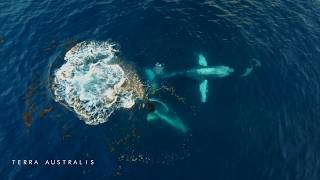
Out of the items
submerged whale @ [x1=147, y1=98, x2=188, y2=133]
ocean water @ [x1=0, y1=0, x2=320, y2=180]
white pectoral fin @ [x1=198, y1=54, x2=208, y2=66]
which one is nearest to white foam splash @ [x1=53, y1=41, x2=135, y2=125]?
ocean water @ [x1=0, y1=0, x2=320, y2=180]

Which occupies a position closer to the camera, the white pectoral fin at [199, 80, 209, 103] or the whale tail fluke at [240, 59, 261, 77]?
the white pectoral fin at [199, 80, 209, 103]

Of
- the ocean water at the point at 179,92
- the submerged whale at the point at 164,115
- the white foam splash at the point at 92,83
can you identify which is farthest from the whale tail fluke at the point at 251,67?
the white foam splash at the point at 92,83

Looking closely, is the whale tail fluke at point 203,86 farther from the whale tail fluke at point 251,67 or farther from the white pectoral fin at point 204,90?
the whale tail fluke at point 251,67

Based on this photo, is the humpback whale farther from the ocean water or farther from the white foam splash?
the white foam splash

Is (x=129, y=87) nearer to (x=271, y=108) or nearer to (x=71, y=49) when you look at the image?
(x=71, y=49)

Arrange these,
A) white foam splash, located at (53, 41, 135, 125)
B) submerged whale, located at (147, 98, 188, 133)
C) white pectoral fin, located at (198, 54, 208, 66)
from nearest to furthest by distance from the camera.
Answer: submerged whale, located at (147, 98, 188, 133) → white foam splash, located at (53, 41, 135, 125) → white pectoral fin, located at (198, 54, 208, 66)

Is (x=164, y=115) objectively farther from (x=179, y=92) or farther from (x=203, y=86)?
(x=203, y=86)

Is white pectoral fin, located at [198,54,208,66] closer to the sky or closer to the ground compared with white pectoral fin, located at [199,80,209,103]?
closer to the sky
